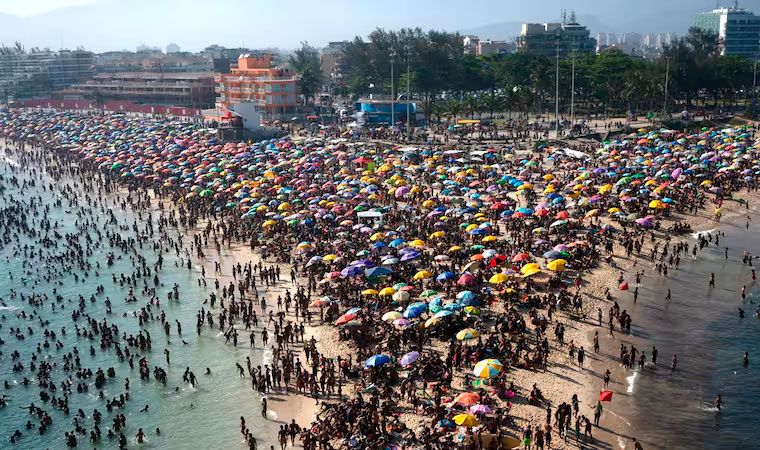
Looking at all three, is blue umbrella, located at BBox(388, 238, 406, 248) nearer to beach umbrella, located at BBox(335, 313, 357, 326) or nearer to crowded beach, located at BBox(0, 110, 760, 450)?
crowded beach, located at BBox(0, 110, 760, 450)

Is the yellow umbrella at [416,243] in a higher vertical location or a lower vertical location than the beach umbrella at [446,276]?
higher

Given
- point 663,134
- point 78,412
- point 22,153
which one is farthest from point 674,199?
point 22,153

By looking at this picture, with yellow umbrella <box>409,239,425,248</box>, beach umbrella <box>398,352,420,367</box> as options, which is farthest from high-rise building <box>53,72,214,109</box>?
beach umbrella <box>398,352,420,367</box>

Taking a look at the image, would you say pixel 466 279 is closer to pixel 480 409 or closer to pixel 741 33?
pixel 480 409

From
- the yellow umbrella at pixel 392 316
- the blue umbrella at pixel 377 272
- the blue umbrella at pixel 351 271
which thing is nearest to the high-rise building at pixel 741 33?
the blue umbrella at pixel 377 272

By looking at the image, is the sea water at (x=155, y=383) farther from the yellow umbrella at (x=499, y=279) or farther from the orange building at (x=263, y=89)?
the orange building at (x=263, y=89)

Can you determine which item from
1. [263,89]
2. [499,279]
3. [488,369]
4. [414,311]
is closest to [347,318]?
[414,311]
